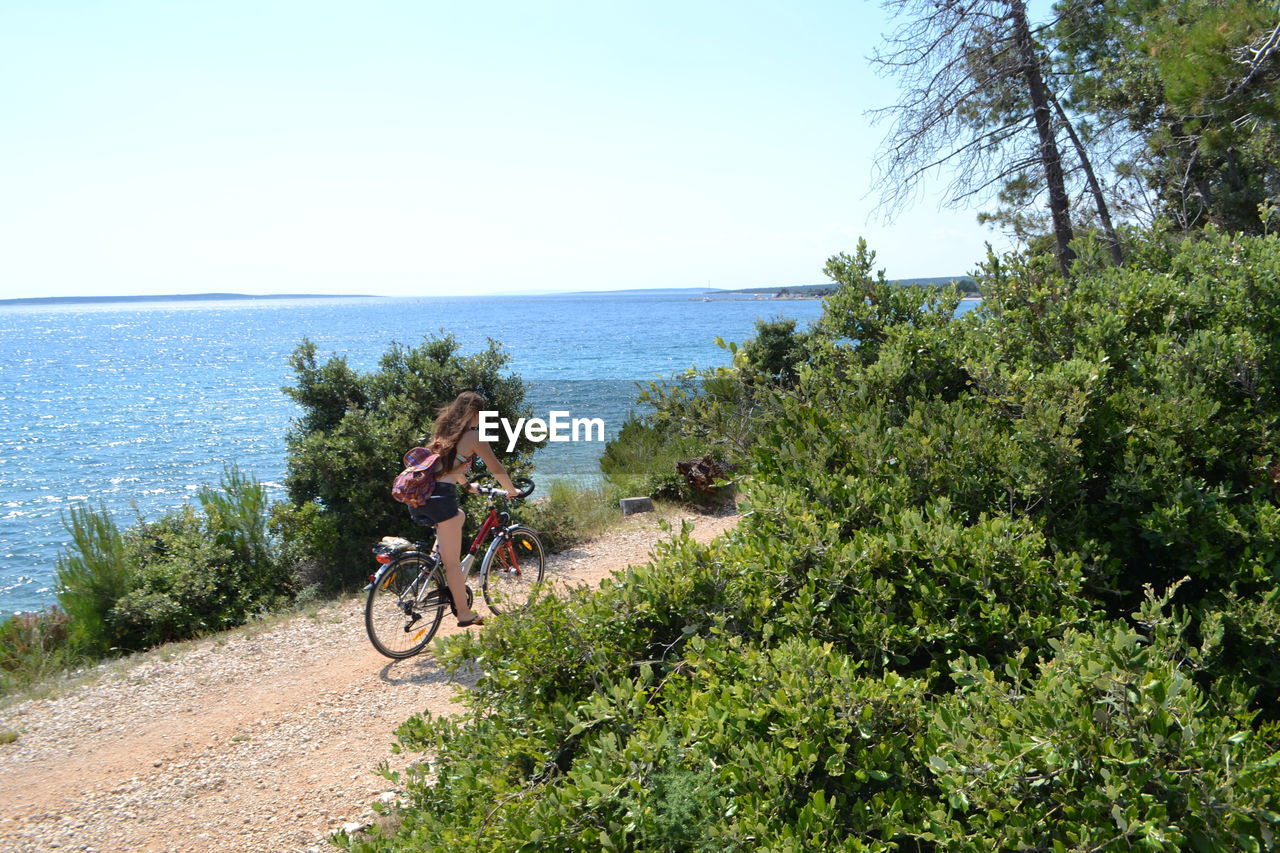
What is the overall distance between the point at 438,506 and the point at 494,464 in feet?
1.77

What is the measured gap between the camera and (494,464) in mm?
6551

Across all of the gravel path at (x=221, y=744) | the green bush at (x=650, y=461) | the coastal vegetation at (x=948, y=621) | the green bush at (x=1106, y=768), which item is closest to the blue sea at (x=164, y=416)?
the green bush at (x=650, y=461)

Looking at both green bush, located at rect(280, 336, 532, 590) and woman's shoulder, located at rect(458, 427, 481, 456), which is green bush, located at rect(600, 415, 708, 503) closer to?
green bush, located at rect(280, 336, 532, 590)

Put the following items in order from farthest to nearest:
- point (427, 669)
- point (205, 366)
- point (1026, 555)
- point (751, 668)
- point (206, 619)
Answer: point (205, 366), point (206, 619), point (427, 669), point (1026, 555), point (751, 668)

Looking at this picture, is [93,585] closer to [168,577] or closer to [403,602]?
[168,577]

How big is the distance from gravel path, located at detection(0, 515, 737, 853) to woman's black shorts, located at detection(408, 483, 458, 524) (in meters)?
1.21

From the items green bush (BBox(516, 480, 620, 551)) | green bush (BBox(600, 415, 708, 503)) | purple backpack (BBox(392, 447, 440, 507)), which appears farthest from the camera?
green bush (BBox(600, 415, 708, 503))

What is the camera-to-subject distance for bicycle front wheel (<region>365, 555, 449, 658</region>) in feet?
21.3

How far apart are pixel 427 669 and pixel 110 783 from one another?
2.15m

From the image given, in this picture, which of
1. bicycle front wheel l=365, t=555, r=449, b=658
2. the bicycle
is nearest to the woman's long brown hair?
the bicycle

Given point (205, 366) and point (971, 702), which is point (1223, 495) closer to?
point (971, 702)

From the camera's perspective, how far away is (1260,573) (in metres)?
2.60

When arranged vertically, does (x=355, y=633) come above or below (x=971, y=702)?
below

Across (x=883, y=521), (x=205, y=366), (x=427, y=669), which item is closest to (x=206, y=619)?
(x=427, y=669)
